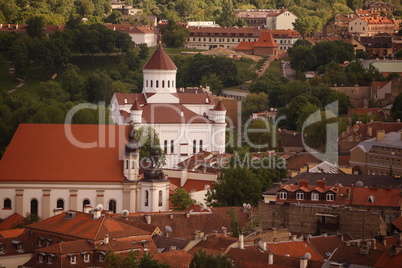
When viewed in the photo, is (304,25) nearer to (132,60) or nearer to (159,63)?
(132,60)

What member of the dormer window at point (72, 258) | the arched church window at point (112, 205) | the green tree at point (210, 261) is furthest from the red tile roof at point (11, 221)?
the green tree at point (210, 261)

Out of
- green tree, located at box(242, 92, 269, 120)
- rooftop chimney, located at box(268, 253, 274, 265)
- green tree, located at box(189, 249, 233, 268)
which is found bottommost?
green tree, located at box(242, 92, 269, 120)

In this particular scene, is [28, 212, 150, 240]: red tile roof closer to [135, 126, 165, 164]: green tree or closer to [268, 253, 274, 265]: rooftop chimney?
[268, 253, 274, 265]: rooftop chimney

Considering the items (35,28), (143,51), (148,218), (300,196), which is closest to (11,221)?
(148,218)

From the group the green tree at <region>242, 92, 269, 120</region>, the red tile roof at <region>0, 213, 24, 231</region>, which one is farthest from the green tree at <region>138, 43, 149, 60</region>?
the red tile roof at <region>0, 213, 24, 231</region>

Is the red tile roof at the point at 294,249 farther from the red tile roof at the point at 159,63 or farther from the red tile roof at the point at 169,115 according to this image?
→ the red tile roof at the point at 159,63

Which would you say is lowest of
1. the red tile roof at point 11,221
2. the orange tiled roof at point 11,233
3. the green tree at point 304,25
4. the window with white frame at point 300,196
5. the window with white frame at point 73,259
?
the red tile roof at point 11,221
